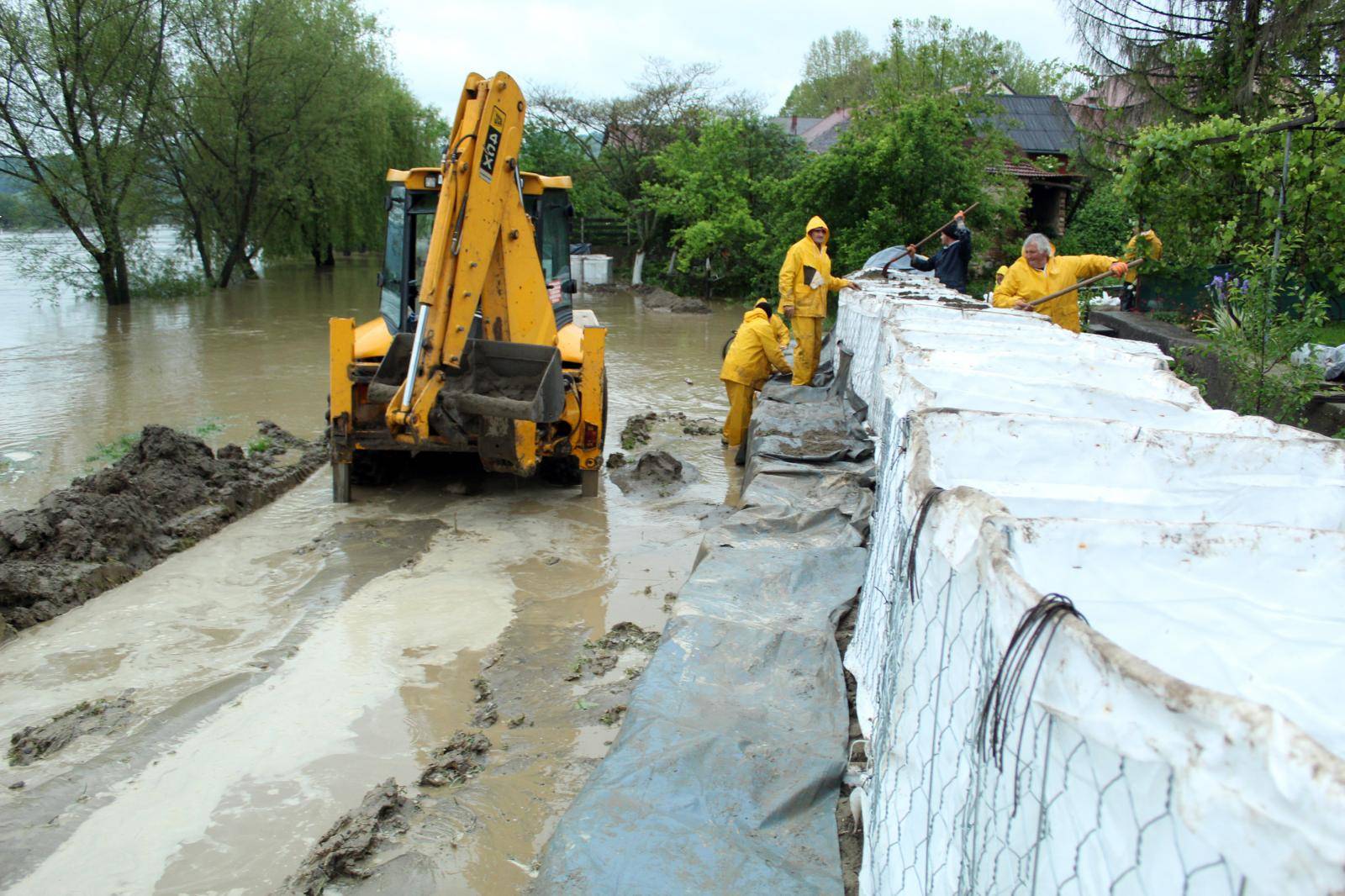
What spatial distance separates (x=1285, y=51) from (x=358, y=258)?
3960 cm

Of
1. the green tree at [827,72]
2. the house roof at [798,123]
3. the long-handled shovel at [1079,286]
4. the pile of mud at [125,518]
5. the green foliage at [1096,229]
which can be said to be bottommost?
the pile of mud at [125,518]

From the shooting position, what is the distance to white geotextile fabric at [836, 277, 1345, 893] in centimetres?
106

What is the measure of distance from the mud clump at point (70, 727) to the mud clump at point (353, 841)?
1320 mm

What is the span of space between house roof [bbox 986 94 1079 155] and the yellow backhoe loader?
2210 cm

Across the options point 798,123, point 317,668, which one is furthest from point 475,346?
point 798,123

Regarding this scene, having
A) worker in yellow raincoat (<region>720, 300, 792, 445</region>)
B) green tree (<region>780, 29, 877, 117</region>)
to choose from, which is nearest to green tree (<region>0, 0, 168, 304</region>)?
worker in yellow raincoat (<region>720, 300, 792, 445</region>)

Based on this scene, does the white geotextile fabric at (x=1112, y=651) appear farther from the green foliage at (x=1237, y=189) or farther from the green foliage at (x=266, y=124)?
the green foliage at (x=266, y=124)

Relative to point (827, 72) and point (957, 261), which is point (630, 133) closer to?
point (957, 261)

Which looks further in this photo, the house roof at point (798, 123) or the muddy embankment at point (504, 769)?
the house roof at point (798, 123)

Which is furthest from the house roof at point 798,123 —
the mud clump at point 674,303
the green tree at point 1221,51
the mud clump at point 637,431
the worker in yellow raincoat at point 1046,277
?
the worker in yellow raincoat at point 1046,277

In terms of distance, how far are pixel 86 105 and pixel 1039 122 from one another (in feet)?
78.3

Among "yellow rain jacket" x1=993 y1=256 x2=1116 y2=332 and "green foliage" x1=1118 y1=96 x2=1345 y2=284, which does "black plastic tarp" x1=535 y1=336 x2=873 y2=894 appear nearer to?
"yellow rain jacket" x1=993 y1=256 x2=1116 y2=332

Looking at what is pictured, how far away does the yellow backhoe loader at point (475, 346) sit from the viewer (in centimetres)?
591

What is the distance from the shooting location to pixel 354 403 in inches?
265
